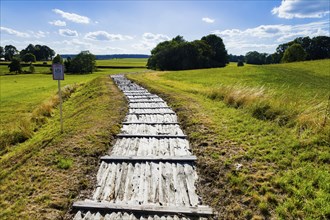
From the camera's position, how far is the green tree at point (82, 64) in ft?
259

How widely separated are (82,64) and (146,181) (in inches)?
3170

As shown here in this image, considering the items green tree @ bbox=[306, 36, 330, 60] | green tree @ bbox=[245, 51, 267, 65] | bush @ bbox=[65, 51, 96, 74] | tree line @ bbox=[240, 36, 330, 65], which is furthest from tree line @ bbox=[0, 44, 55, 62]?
green tree @ bbox=[306, 36, 330, 60]

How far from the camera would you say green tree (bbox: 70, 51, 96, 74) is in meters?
79.1

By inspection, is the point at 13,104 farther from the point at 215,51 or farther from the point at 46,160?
the point at 215,51

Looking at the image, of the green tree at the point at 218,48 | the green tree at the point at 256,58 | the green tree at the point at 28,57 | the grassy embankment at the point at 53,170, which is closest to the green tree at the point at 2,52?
the green tree at the point at 28,57

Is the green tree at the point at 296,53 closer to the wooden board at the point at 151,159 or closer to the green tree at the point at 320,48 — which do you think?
the green tree at the point at 320,48

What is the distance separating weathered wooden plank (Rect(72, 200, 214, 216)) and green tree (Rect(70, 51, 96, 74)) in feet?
262

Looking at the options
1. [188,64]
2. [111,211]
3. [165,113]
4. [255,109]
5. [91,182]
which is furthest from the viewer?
A: [188,64]

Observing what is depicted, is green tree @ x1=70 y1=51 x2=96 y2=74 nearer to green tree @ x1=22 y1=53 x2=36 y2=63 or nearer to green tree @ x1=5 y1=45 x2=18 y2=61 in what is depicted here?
green tree @ x1=22 y1=53 x2=36 y2=63

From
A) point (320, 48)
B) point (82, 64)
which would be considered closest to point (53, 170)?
point (82, 64)

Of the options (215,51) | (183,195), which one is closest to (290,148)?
(183,195)

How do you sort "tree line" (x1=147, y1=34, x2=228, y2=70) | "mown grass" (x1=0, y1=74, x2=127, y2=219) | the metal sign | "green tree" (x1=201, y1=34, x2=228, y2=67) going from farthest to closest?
"green tree" (x1=201, y1=34, x2=228, y2=67), "tree line" (x1=147, y1=34, x2=228, y2=70), the metal sign, "mown grass" (x1=0, y1=74, x2=127, y2=219)

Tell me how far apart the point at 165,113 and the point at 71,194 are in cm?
685

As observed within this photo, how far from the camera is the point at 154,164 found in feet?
19.8
